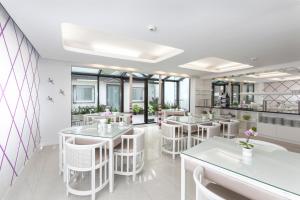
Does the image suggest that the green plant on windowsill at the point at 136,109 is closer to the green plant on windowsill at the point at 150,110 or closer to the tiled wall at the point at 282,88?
the green plant on windowsill at the point at 150,110

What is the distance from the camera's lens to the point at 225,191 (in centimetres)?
139

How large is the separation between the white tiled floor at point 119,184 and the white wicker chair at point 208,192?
0.75m

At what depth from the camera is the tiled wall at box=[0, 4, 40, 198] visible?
1.96 metres

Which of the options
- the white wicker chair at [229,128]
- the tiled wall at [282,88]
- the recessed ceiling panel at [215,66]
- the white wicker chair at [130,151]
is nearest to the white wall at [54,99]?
the white wicker chair at [130,151]

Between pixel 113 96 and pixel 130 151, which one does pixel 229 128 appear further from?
pixel 113 96

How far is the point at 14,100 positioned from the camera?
7.50 feet

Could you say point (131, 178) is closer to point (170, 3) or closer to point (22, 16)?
point (170, 3)

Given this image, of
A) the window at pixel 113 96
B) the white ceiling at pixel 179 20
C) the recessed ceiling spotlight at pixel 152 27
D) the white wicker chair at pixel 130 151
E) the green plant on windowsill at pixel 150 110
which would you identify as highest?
the white ceiling at pixel 179 20

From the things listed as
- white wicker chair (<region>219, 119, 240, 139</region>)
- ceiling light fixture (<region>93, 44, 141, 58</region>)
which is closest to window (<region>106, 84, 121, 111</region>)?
ceiling light fixture (<region>93, 44, 141, 58</region>)

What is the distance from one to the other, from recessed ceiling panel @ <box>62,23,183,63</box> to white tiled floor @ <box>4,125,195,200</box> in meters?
2.39

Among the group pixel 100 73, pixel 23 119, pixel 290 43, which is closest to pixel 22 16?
pixel 23 119

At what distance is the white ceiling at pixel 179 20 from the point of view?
1654 mm

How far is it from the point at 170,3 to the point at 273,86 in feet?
28.1

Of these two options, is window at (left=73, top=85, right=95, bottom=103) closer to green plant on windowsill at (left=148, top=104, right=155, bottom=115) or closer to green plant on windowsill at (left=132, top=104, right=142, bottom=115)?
green plant on windowsill at (left=132, top=104, right=142, bottom=115)
